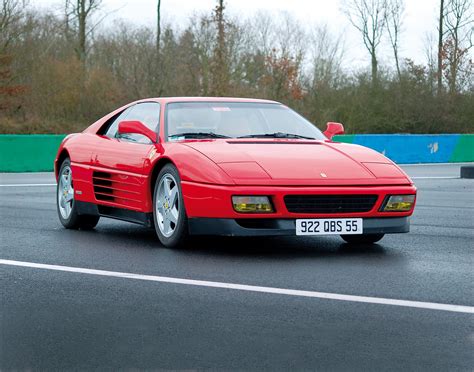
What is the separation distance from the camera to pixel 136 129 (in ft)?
29.1

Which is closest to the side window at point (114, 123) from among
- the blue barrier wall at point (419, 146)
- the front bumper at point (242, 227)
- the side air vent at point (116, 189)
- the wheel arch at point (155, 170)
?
the side air vent at point (116, 189)

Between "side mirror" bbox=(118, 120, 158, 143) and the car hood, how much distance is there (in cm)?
44

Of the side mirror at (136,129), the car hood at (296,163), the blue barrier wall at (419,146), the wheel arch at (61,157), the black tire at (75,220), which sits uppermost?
the side mirror at (136,129)

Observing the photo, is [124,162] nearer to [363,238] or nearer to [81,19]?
[363,238]

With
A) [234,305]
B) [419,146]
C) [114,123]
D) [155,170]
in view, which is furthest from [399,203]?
[419,146]

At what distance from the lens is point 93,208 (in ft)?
31.7

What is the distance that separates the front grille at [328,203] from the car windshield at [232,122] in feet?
4.31

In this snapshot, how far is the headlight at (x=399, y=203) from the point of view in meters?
8.10

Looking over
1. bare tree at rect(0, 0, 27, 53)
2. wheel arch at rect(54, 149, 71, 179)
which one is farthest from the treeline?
wheel arch at rect(54, 149, 71, 179)

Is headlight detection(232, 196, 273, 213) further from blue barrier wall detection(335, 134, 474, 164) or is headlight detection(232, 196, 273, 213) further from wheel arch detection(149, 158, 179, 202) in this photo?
blue barrier wall detection(335, 134, 474, 164)

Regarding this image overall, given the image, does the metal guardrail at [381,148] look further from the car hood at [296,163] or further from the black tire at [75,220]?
the car hood at [296,163]

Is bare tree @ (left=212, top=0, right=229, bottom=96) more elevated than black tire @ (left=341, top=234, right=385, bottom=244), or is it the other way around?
bare tree @ (left=212, top=0, right=229, bottom=96)

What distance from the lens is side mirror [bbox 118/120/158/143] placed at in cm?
882

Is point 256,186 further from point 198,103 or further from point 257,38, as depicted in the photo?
point 257,38
